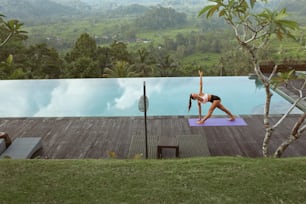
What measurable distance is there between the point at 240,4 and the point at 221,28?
28.8 meters

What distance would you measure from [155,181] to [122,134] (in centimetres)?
305

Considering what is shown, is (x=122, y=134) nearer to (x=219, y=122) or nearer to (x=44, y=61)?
(x=219, y=122)

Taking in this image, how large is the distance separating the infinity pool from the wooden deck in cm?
99

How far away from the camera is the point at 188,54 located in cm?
2697

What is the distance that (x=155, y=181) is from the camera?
328 centimetres

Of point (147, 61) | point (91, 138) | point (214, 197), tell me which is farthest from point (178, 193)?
point (147, 61)

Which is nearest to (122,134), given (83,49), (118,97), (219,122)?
(219,122)

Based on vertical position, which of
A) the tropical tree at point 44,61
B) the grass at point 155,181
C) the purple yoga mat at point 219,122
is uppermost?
the grass at point 155,181

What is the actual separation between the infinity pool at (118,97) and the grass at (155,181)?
4.23 m

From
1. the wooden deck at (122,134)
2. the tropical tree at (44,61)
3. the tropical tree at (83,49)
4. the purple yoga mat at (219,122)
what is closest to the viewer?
the wooden deck at (122,134)

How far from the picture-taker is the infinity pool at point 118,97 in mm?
8336

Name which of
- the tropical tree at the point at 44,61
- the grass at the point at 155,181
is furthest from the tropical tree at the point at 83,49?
the grass at the point at 155,181

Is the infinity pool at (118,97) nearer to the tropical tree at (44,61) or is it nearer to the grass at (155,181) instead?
the grass at (155,181)

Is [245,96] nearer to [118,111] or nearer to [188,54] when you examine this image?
[118,111]
